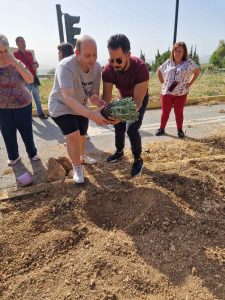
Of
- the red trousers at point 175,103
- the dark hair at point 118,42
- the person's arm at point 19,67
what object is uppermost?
the dark hair at point 118,42

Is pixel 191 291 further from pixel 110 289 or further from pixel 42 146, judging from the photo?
pixel 42 146

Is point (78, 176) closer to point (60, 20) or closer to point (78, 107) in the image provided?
point (78, 107)

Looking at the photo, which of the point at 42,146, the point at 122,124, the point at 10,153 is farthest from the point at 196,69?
the point at 10,153

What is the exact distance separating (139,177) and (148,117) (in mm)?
4106

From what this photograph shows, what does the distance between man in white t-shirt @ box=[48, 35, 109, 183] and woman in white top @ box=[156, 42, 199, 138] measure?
2.21m

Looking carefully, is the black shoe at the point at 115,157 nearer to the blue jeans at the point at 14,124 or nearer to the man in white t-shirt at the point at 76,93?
the man in white t-shirt at the point at 76,93

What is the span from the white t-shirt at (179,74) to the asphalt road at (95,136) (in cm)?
95

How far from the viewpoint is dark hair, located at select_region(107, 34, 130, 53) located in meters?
2.93

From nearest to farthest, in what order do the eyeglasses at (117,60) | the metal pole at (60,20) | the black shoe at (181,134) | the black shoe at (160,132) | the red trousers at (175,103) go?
the eyeglasses at (117,60) < the red trousers at (175,103) < the black shoe at (181,134) < the black shoe at (160,132) < the metal pole at (60,20)

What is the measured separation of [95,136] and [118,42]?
124 inches

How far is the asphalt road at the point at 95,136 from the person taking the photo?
173 inches

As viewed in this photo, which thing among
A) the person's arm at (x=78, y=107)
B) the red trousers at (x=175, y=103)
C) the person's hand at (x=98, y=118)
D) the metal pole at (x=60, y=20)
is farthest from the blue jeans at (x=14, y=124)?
the metal pole at (x=60, y=20)

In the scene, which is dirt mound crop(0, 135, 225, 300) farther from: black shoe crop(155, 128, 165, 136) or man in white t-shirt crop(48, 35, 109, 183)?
black shoe crop(155, 128, 165, 136)

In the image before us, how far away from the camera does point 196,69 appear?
204 inches
